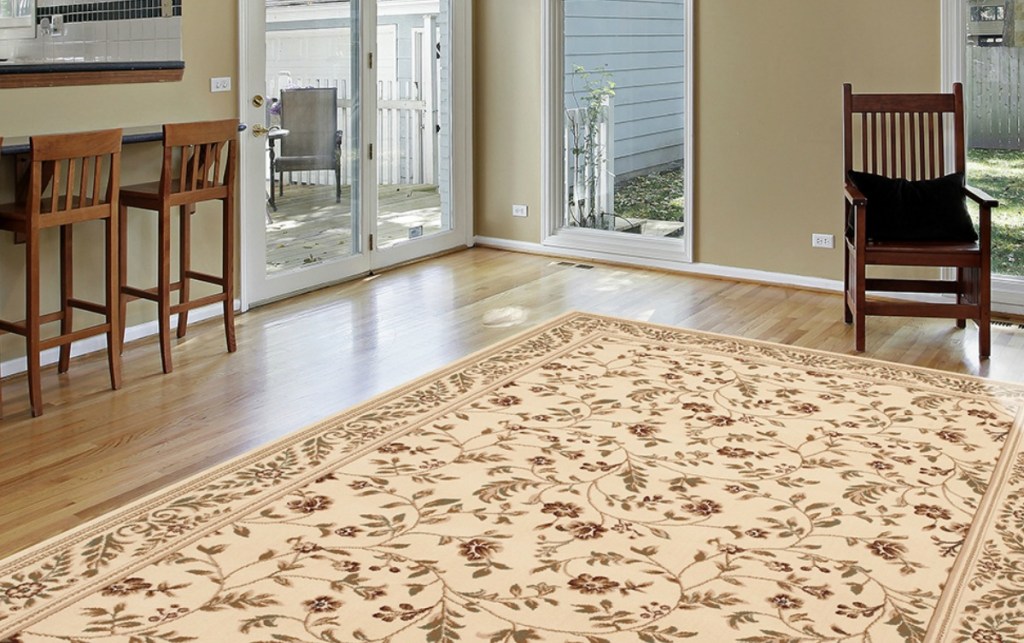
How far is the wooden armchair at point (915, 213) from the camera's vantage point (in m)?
4.93

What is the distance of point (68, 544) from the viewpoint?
3.07 m

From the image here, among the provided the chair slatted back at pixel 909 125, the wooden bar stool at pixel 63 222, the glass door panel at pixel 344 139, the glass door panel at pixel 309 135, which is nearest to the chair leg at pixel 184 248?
the wooden bar stool at pixel 63 222

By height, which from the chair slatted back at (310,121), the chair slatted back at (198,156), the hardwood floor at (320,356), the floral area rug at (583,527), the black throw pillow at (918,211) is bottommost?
the floral area rug at (583,527)

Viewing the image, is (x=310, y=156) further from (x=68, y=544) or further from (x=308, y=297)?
(x=68, y=544)

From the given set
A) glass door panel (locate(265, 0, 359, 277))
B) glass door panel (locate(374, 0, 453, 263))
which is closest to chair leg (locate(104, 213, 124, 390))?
glass door panel (locate(265, 0, 359, 277))

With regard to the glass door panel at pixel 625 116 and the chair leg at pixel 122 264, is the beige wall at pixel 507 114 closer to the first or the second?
the glass door panel at pixel 625 116

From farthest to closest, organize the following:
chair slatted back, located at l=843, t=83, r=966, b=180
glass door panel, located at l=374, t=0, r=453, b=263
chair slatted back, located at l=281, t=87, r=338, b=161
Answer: glass door panel, located at l=374, t=0, r=453, b=263 → chair slatted back, located at l=281, t=87, r=338, b=161 → chair slatted back, located at l=843, t=83, r=966, b=180

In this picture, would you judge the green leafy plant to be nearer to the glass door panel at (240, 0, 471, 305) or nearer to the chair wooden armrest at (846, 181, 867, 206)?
the glass door panel at (240, 0, 471, 305)

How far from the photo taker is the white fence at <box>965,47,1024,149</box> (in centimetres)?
562

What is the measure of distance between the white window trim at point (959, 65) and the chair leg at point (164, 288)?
389 centimetres

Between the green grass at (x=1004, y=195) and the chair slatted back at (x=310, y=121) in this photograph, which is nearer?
the green grass at (x=1004, y=195)

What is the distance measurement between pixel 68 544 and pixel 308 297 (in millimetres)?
3193

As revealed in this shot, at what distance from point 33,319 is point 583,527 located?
7.52ft

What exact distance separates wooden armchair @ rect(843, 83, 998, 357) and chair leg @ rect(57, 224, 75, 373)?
134 inches
